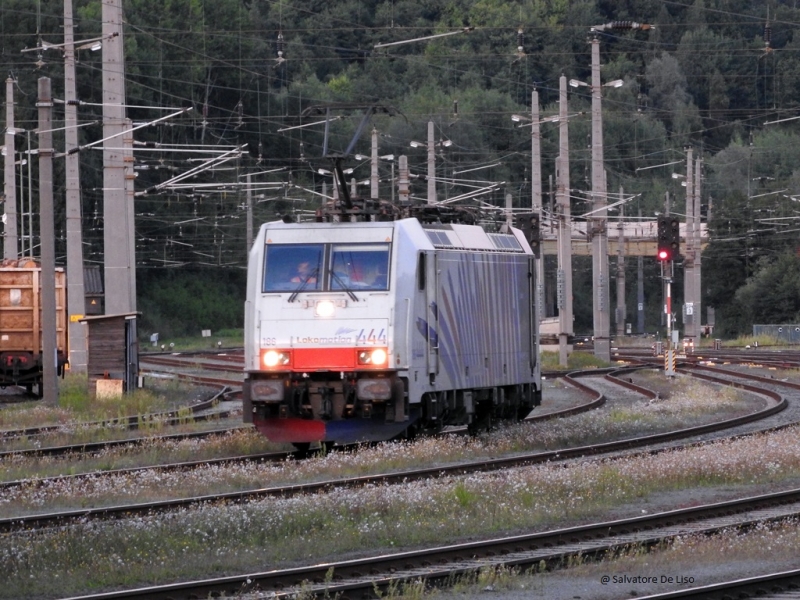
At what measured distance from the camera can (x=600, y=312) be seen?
4669cm

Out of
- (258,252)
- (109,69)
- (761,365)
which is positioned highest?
(109,69)

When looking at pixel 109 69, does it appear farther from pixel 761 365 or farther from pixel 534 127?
pixel 761 365

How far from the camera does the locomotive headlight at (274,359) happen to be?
20.1 metres

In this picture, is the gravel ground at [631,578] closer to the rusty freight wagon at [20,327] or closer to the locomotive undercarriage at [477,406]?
the locomotive undercarriage at [477,406]

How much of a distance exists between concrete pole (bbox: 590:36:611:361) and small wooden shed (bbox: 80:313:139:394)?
18296 millimetres

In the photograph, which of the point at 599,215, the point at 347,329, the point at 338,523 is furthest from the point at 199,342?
the point at 338,523

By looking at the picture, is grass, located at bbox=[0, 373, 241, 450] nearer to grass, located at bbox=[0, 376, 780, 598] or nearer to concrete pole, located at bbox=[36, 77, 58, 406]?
concrete pole, located at bbox=[36, 77, 58, 406]

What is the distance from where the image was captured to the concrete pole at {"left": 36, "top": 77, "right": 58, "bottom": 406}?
28453 mm

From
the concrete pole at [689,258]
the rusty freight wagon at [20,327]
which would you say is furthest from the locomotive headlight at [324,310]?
the concrete pole at [689,258]

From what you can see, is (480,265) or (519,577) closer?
(519,577)

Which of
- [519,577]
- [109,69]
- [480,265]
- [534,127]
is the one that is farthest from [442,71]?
[519,577]

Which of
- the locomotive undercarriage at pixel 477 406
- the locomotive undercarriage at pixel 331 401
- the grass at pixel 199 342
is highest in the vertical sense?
the locomotive undercarriage at pixel 331 401

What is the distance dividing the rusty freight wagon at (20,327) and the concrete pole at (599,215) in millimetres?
17424

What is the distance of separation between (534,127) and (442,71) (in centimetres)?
6800
